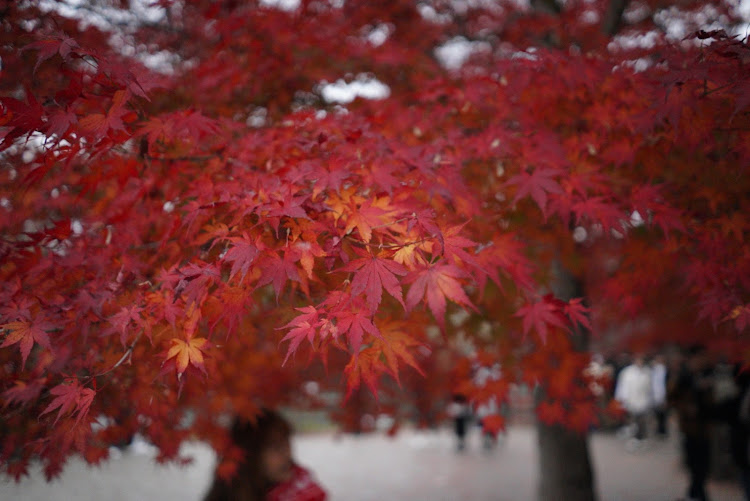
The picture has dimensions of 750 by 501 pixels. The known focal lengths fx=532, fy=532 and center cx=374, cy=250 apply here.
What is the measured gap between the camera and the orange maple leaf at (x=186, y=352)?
83.8 inches

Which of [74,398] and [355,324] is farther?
[74,398]

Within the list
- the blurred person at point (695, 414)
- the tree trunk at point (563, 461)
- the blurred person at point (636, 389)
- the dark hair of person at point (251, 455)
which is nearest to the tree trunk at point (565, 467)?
the tree trunk at point (563, 461)

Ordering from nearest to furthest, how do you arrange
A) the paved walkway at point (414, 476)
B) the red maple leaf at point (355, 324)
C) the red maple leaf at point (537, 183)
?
the red maple leaf at point (355, 324), the red maple leaf at point (537, 183), the paved walkway at point (414, 476)

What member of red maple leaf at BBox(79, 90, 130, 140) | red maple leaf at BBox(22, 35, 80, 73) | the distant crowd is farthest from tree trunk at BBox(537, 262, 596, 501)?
red maple leaf at BBox(22, 35, 80, 73)

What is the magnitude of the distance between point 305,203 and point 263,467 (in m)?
4.38

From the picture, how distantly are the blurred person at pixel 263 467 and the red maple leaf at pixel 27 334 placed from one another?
3486 mm

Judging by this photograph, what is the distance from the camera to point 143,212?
289cm

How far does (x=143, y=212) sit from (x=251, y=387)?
273 centimetres

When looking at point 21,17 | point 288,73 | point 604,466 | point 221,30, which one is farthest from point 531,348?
point 604,466

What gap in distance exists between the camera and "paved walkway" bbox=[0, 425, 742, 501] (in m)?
7.82

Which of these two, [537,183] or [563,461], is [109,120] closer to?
[537,183]

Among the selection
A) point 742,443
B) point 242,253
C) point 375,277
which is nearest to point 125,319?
point 242,253

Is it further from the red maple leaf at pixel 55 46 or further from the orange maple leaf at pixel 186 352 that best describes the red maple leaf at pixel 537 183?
the red maple leaf at pixel 55 46

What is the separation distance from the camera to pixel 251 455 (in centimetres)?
575
